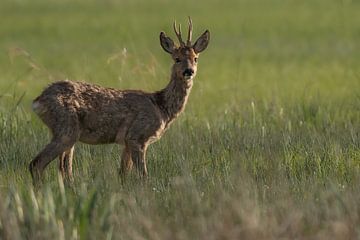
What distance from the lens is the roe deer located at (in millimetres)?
9945

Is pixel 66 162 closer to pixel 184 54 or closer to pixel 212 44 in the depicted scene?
pixel 184 54

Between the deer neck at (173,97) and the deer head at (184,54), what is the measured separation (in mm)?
95

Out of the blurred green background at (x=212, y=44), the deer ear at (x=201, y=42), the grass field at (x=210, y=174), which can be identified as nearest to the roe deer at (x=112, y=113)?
the deer ear at (x=201, y=42)

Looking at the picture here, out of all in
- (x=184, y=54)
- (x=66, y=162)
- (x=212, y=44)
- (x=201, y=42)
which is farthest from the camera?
(x=212, y=44)

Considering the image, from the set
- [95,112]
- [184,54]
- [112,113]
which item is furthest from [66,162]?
[184,54]

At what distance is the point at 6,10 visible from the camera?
42.0 metres

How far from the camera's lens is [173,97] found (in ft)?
36.7

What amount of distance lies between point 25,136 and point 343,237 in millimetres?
5503

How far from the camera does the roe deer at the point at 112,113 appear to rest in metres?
9.95

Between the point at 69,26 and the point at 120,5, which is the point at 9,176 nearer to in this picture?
the point at 69,26

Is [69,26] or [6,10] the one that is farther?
[6,10]

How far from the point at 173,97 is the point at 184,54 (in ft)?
1.85

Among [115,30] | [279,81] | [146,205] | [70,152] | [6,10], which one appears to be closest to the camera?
[146,205]

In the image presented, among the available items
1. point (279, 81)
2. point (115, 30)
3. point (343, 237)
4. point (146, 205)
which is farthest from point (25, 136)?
point (115, 30)
